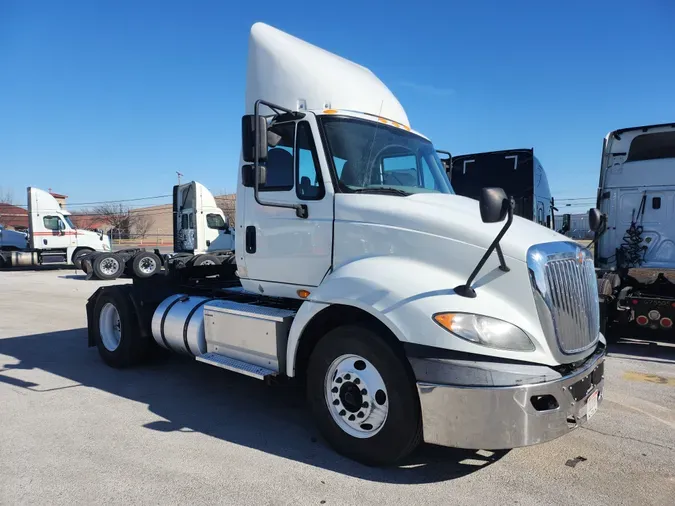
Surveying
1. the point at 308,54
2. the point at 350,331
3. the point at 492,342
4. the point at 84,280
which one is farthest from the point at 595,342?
the point at 84,280

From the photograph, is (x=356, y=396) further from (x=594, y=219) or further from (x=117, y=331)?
(x=117, y=331)

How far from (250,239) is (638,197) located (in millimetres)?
6735

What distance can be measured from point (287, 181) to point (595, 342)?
2790 mm

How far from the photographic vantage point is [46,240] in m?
22.5

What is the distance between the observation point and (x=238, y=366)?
4.49m

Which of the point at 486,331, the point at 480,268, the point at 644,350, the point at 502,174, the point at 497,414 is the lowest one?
the point at 644,350

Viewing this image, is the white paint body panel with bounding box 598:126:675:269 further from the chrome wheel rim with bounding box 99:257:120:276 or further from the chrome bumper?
the chrome wheel rim with bounding box 99:257:120:276

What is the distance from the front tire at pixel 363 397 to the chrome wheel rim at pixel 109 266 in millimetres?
17061

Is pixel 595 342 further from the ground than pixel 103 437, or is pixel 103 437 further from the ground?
pixel 595 342

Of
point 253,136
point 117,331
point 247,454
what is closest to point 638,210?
point 253,136

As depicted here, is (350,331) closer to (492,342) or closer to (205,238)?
(492,342)

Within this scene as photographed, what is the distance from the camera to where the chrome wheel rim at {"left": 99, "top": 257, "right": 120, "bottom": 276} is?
18781mm

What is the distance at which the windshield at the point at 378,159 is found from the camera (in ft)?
13.7

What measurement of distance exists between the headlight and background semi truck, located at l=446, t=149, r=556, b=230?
958cm
